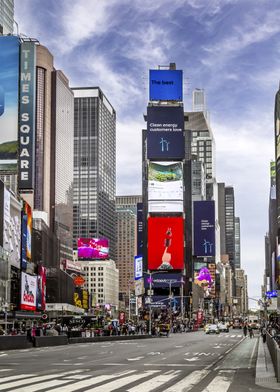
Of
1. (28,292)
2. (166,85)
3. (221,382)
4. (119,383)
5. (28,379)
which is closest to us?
(119,383)

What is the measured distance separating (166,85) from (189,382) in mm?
174226

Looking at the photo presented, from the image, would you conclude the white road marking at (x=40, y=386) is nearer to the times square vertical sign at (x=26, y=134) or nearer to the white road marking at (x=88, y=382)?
the white road marking at (x=88, y=382)

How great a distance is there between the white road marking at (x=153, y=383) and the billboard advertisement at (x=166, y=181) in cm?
16701

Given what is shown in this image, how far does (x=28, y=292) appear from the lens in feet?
398

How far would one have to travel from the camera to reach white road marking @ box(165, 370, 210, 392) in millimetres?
19859

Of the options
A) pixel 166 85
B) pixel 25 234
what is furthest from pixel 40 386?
pixel 166 85

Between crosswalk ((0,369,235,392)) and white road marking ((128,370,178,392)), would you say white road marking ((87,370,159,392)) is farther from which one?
white road marking ((128,370,178,392))

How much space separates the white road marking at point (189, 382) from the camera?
19.9 meters

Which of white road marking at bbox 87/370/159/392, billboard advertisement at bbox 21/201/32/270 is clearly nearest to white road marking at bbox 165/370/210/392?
white road marking at bbox 87/370/159/392

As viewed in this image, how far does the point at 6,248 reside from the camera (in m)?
108

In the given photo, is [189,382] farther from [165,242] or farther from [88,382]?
[165,242]

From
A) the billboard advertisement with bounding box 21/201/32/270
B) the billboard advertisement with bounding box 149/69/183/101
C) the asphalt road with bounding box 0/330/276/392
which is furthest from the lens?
the billboard advertisement with bounding box 149/69/183/101

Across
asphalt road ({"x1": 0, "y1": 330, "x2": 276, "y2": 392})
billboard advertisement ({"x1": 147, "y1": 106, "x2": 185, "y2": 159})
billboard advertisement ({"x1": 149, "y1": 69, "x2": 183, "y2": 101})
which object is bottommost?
asphalt road ({"x1": 0, "y1": 330, "x2": 276, "y2": 392})

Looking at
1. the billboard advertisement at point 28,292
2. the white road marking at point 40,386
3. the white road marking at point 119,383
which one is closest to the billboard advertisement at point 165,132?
the billboard advertisement at point 28,292
